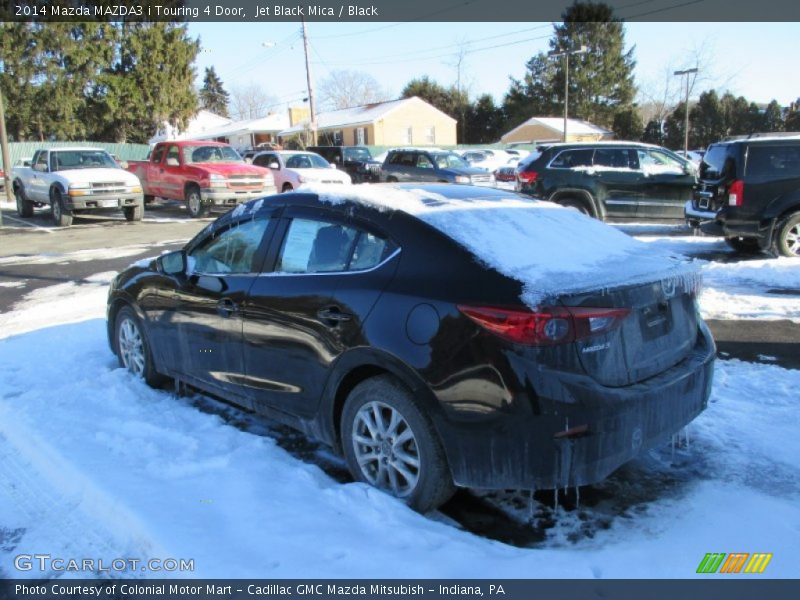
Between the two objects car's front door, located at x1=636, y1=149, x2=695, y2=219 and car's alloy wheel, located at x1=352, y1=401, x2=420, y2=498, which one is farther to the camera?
car's front door, located at x1=636, y1=149, x2=695, y2=219

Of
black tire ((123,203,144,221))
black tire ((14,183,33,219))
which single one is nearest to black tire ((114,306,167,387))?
black tire ((123,203,144,221))

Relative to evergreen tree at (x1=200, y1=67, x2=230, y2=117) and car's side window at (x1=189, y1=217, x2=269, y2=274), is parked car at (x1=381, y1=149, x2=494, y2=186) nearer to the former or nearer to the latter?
car's side window at (x1=189, y1=217, x2=269, y2=274)

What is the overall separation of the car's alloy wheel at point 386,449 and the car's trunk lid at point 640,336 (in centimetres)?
94

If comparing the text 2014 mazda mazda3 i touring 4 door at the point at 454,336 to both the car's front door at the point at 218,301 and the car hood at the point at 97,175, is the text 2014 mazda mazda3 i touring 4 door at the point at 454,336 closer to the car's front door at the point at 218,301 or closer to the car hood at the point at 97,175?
the car's front door at the point at 218,301

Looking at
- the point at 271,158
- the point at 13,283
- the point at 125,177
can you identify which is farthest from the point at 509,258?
the point at 271,158

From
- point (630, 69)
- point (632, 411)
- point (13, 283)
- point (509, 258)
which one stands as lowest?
point (13, 283)

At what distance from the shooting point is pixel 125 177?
17.0 metres

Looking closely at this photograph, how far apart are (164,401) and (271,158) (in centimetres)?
1722

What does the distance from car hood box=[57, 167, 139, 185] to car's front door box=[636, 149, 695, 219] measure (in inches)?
484

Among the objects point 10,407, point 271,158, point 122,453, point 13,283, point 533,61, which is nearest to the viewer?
point 122,453

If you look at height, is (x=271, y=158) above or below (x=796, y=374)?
above

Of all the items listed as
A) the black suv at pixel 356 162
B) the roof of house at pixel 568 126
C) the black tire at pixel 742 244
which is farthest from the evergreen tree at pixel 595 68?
the black tire at pixel 742 244

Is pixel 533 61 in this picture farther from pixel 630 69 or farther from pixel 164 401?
pixel 164 401

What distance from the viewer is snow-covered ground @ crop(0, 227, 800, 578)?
9.43 feet
